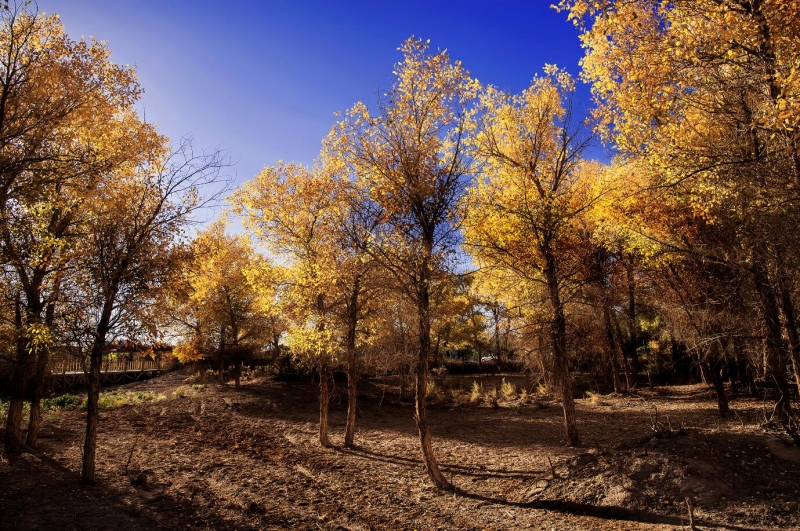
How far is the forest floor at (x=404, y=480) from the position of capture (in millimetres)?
6371

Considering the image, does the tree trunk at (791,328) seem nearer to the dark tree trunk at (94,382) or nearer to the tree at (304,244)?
the tree at (304,244)

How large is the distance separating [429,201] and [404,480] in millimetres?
5609

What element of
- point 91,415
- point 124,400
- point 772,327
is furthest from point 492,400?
point 91,415

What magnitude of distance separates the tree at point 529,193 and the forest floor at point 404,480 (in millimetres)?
3001

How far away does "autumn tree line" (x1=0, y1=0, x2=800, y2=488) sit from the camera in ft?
19.0

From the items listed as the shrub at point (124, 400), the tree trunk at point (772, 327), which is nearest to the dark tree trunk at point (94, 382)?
the shrub at point (124, 400)

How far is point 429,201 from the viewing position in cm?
823

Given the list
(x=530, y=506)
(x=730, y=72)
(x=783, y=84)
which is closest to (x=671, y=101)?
(x=730, y=72)

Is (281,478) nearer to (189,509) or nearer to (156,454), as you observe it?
(189,509)

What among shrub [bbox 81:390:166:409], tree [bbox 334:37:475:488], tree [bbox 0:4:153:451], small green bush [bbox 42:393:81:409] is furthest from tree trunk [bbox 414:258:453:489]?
small green bush [bbox 42:393:81:409]

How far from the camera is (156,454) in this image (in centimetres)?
1016

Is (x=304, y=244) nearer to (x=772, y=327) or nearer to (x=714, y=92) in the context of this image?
(x=714, y=92)

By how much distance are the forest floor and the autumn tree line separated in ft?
2.80

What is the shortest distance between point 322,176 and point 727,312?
11.4 metres
